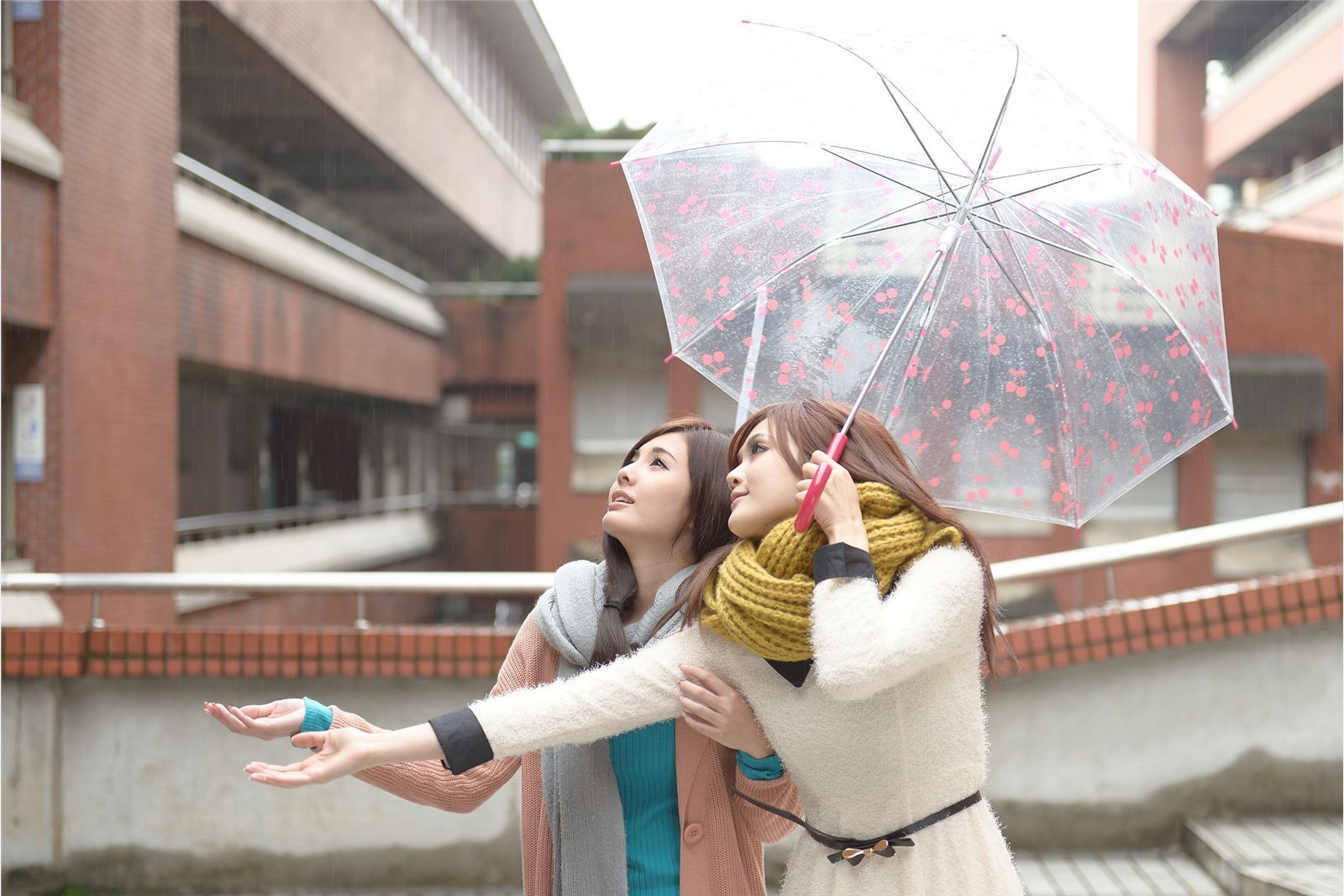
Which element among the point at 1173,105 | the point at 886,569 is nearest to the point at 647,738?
the point at 886,569

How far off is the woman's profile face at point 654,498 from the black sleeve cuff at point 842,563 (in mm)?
543

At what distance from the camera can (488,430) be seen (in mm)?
31203

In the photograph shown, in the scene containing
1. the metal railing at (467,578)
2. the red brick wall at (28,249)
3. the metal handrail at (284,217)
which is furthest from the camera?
the metal handrail at (284,217)

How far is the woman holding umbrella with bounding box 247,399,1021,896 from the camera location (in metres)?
1.80

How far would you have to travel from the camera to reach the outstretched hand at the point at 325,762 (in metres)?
1.72

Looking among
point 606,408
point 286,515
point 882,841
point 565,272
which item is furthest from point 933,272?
point 286,515

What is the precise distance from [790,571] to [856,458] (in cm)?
26

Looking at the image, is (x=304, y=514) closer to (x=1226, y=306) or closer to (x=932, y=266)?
(x=1226, y=306)

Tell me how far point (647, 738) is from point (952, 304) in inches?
44.9

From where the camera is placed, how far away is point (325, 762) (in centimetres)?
178

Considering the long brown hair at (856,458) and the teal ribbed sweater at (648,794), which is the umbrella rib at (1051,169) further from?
the teal ribbed sweater at (648,794)

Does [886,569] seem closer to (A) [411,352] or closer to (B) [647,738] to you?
(B) [647,738]

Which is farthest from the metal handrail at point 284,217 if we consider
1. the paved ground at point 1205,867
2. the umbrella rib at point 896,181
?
the umbrella rib at point 896,181

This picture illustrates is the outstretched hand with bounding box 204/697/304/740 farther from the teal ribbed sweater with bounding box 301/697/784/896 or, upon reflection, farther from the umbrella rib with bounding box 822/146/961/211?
the umbrella rib with bounding box 822/146/961/211
